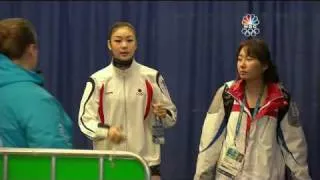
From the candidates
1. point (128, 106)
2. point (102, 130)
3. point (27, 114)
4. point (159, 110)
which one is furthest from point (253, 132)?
point (27, 114)

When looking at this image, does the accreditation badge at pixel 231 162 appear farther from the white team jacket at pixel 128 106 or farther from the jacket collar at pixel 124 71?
the jacket collar at pixel 124 71

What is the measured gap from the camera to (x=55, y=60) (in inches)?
162

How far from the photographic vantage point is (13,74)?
188 centimetres

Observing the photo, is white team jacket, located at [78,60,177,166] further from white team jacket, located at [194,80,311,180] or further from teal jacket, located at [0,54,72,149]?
teal jacket, located at [0,54,72,149]

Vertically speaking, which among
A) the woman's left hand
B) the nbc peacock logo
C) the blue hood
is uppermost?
the nbc peacock logo

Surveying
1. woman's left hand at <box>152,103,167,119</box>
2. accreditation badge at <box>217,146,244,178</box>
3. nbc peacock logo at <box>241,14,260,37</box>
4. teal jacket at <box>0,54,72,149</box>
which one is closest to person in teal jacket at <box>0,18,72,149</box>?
teal jacket at <box>0,54,72,149</box>

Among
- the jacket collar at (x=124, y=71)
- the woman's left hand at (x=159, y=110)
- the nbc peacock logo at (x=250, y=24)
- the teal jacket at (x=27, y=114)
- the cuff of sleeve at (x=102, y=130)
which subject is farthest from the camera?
the nbc peacock logo at (x=250, y=24)

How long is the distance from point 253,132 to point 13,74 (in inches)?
59.7

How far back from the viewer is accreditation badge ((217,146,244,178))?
2.96 metres

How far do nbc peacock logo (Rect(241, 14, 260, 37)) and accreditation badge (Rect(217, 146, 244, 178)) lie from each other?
1.22 meters

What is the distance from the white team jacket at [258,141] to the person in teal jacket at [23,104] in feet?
4.32

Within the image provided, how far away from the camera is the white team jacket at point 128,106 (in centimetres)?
305

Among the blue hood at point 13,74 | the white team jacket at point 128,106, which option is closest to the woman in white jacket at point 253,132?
the white team jacket at point 128,106

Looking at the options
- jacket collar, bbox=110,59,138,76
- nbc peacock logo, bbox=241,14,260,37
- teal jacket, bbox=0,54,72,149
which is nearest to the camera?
teal jacket, bbox=0,54,72,149
